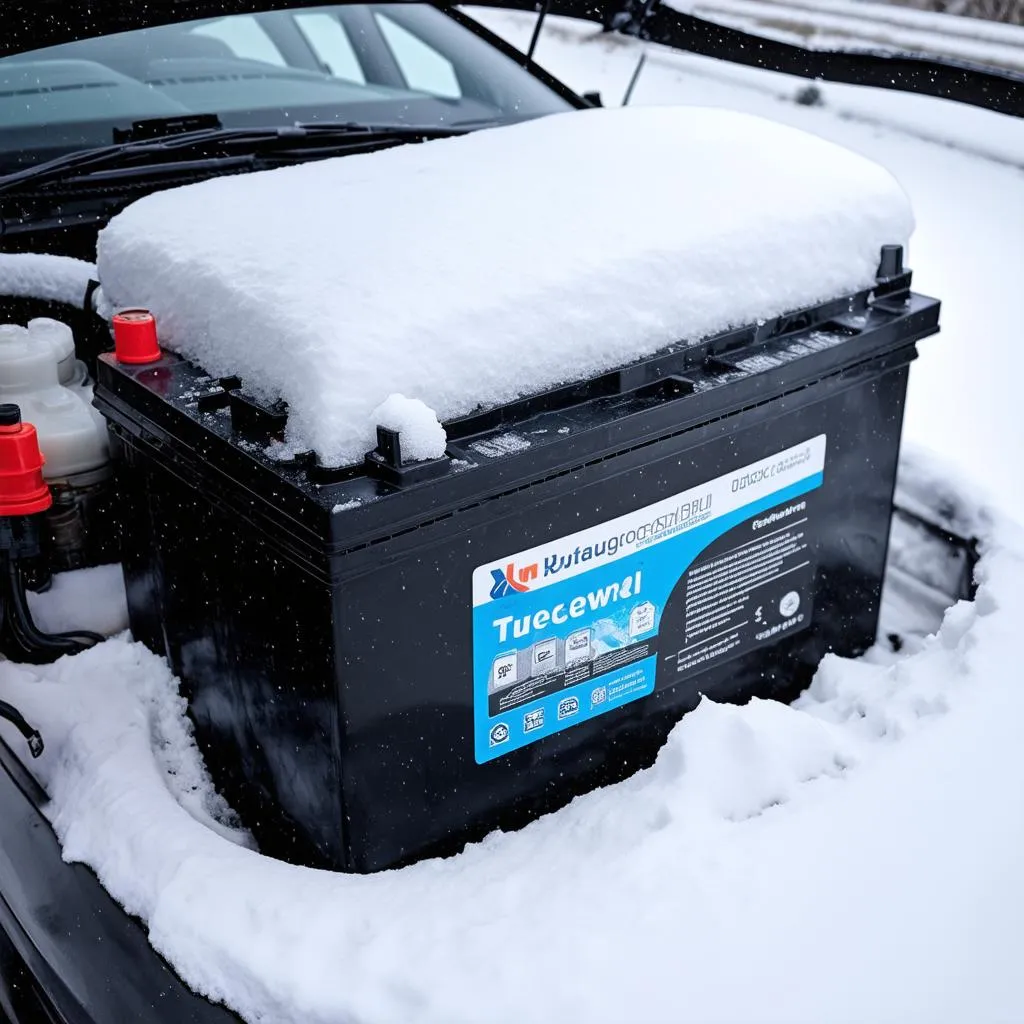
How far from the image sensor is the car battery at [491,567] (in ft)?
3.45

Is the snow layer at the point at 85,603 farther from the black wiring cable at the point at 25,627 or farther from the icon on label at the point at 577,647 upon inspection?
the icon on label at the point at 577,647

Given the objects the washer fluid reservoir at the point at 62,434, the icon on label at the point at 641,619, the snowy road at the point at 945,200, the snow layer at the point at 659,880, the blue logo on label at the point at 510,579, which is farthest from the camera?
the snowy road at the point at 945,200

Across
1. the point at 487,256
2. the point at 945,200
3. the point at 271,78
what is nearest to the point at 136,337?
the point at 487,256

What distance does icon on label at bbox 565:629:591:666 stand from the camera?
118cm

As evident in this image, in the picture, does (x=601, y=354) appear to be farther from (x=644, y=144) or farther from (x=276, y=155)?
(x=276, y=155)

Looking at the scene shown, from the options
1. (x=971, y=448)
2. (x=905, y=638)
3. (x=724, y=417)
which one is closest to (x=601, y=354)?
(x=724, y=417)

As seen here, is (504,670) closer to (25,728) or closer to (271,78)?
(25,728)

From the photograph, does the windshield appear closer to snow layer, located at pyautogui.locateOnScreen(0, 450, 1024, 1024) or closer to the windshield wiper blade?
the windshield wiper blade

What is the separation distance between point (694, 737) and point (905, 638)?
507mm

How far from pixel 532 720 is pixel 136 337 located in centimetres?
54

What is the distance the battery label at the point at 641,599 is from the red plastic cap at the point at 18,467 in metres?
0.47

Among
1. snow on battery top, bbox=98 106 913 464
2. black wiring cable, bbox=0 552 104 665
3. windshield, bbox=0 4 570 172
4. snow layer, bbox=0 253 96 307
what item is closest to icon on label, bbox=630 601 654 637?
snow on battery top, bbox=98 106 913 464

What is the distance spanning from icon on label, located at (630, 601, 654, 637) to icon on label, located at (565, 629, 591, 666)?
6 cm

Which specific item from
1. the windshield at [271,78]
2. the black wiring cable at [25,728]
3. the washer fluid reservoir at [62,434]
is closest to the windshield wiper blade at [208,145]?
the windshield at [271,78]
